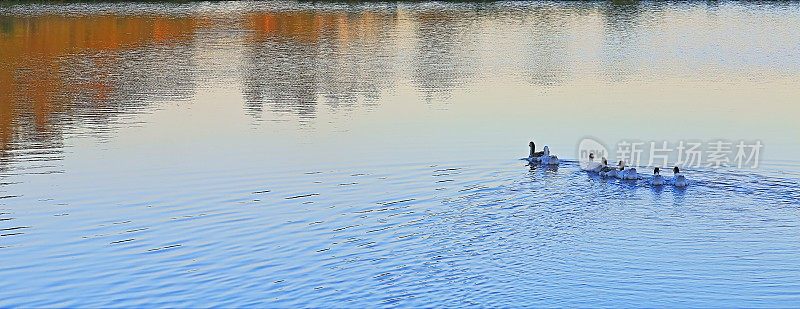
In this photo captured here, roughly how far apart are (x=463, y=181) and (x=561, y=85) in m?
12.2

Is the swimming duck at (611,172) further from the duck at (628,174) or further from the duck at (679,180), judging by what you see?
the duck at (679,180)

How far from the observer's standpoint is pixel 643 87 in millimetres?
29438

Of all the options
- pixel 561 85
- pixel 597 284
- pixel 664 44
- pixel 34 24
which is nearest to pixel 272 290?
pixel 597 284

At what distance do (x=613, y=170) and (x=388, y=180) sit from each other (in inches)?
125

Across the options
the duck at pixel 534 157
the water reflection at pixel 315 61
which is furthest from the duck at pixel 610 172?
the water reflection at pixel 315 61

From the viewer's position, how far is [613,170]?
17734mm

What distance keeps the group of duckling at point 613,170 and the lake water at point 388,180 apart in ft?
0.46

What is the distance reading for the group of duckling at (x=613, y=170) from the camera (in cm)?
1723

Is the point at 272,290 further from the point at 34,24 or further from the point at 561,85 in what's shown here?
the point at 34,24

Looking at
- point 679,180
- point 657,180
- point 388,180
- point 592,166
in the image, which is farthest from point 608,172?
point 388,180

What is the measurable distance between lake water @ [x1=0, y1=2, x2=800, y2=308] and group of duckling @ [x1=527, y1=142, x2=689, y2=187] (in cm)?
14

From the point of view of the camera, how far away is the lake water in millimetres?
13266

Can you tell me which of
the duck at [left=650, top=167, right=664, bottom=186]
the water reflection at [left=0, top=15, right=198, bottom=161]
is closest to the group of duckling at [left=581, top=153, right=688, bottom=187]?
the duck at [left=650, top=167, right=664, bottom=186]

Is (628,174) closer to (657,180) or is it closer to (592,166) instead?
(657,180)
